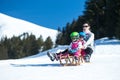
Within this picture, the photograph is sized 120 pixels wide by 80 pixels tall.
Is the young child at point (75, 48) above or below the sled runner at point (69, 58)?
above

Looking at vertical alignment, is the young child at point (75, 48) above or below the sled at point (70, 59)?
above

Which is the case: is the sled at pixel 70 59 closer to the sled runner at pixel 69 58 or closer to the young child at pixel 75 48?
the sled runner at pixel 69 58

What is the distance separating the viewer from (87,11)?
57594 millimetres

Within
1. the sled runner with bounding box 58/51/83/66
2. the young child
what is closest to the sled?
the sled runner with bounding box 58/51/83/66

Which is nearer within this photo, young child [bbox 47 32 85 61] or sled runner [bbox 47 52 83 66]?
sled runner [bbox 47 52 83 66]

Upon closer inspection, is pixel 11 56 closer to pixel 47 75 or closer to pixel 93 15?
pixel 93 15

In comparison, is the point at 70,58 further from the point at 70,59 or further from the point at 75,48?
the point at 75,48

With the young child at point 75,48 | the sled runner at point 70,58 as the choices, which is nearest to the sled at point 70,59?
the sled runner at point 70,58

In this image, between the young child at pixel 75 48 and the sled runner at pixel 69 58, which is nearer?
the sled runner at pixel 69 58

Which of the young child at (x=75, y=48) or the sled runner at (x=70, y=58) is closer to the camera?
the sled runner at (x=70, y=58)

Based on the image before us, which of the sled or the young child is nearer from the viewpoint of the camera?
the sled

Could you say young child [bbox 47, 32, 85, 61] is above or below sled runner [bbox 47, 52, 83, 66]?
above

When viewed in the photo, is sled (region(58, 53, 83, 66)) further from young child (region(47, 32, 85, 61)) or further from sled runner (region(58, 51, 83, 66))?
young child (region(47, 32, 85, 61))

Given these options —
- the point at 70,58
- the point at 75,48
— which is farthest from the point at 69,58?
the point at 75,48
